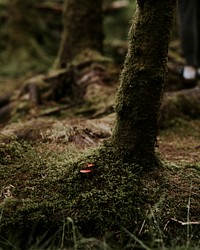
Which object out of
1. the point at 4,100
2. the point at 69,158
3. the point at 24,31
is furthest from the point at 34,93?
the point at 24,31

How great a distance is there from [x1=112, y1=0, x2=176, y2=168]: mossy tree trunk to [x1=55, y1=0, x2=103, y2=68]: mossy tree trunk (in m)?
3.61

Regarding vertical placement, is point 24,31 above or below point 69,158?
above

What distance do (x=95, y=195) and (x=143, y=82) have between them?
0.70m

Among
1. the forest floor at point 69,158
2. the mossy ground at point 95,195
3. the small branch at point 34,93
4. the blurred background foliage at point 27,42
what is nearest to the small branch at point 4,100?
the small branch at point 34,93

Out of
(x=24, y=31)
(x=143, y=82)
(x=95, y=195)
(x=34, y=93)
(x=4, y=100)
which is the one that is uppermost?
(x=24, y=31)

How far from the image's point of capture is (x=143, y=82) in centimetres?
241

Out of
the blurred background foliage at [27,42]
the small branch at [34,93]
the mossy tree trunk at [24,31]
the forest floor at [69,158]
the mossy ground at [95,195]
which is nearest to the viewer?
the mossy ground at [95,195]

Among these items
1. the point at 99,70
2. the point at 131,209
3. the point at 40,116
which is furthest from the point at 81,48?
the point at 131,209

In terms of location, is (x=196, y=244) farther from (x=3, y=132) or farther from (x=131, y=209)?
(x=3, y=132)

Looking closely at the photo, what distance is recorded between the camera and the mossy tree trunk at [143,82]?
2342 millimetres

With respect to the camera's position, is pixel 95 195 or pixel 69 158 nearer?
pixel 95 195

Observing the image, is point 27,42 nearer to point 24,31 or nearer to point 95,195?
point 24,31

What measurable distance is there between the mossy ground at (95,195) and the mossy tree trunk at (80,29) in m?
3.28

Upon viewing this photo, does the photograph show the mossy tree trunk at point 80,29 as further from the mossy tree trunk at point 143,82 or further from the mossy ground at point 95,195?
the mossy tree trunk at point 143,82
